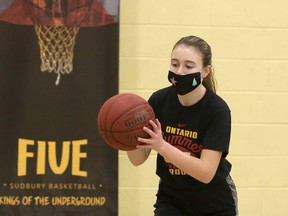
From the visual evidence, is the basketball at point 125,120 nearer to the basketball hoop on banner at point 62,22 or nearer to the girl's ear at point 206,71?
the girl's ear at point 206,71

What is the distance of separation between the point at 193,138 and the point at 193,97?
8.9 inches

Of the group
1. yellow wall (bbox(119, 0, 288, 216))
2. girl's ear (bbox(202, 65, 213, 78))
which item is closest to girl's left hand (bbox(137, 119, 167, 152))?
girl's ear (bbox(202, 65, 213, 78))

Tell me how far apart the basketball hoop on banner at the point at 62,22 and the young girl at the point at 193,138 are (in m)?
1.38

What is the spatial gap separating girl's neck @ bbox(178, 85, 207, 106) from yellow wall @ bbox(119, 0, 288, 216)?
163 cm

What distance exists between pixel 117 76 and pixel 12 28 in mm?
878

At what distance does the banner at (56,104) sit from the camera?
13.3 feet

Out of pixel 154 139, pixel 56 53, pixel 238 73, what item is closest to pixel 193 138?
pixel 154 139

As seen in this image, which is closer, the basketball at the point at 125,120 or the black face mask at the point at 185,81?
the basketball at the point at 125,120

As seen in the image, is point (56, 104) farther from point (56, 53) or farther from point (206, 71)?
point (206, 71)

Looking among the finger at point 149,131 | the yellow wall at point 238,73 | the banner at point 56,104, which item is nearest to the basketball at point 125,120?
the finger at point 149,131

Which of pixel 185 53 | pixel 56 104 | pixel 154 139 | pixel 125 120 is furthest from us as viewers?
pixel 56 104

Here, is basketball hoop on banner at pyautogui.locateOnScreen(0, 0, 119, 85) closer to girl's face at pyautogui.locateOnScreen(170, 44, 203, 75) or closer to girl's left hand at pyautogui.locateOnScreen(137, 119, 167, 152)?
girl's face at pyautogui.locateOnScreen(170, 44, 203, 75)

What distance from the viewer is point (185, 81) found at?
8.80 ft

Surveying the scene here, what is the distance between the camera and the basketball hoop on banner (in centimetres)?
407
